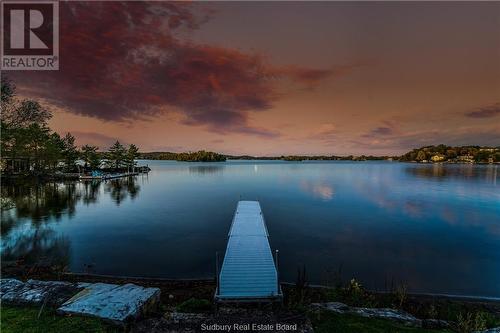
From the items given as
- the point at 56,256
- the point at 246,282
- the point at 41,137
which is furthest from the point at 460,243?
the point at 41,137

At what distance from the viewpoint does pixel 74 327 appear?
6.05 metres

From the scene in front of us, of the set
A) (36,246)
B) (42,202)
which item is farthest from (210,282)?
(42,202)

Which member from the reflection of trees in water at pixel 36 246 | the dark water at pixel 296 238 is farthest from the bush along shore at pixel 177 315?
the reflection of trees in water at pixel 36 246

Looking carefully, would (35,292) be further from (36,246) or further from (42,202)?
(42,202)

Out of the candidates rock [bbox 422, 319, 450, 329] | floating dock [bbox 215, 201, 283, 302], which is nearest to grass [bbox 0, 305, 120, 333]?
floating dock [bbox 215, 201, 283, 302]

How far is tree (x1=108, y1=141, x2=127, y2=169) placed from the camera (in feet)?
254

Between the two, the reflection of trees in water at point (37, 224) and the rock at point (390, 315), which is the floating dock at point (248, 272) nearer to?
the rock at point (390, 315)

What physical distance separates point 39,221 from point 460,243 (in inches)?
1389

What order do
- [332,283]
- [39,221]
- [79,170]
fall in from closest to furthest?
1. [332,283]
2. [39,221]
3. [79,170]

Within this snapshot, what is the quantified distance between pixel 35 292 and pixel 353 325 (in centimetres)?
916

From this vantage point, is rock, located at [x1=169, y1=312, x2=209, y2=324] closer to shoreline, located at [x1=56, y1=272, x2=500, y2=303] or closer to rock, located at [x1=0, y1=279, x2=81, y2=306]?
rock, located at [x1=0, y1=279, x2=81, y2=306]

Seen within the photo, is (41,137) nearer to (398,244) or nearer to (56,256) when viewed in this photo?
(56,256)

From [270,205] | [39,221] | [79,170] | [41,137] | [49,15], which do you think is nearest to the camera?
[49,15]

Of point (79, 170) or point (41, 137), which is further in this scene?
point (79, 170)
